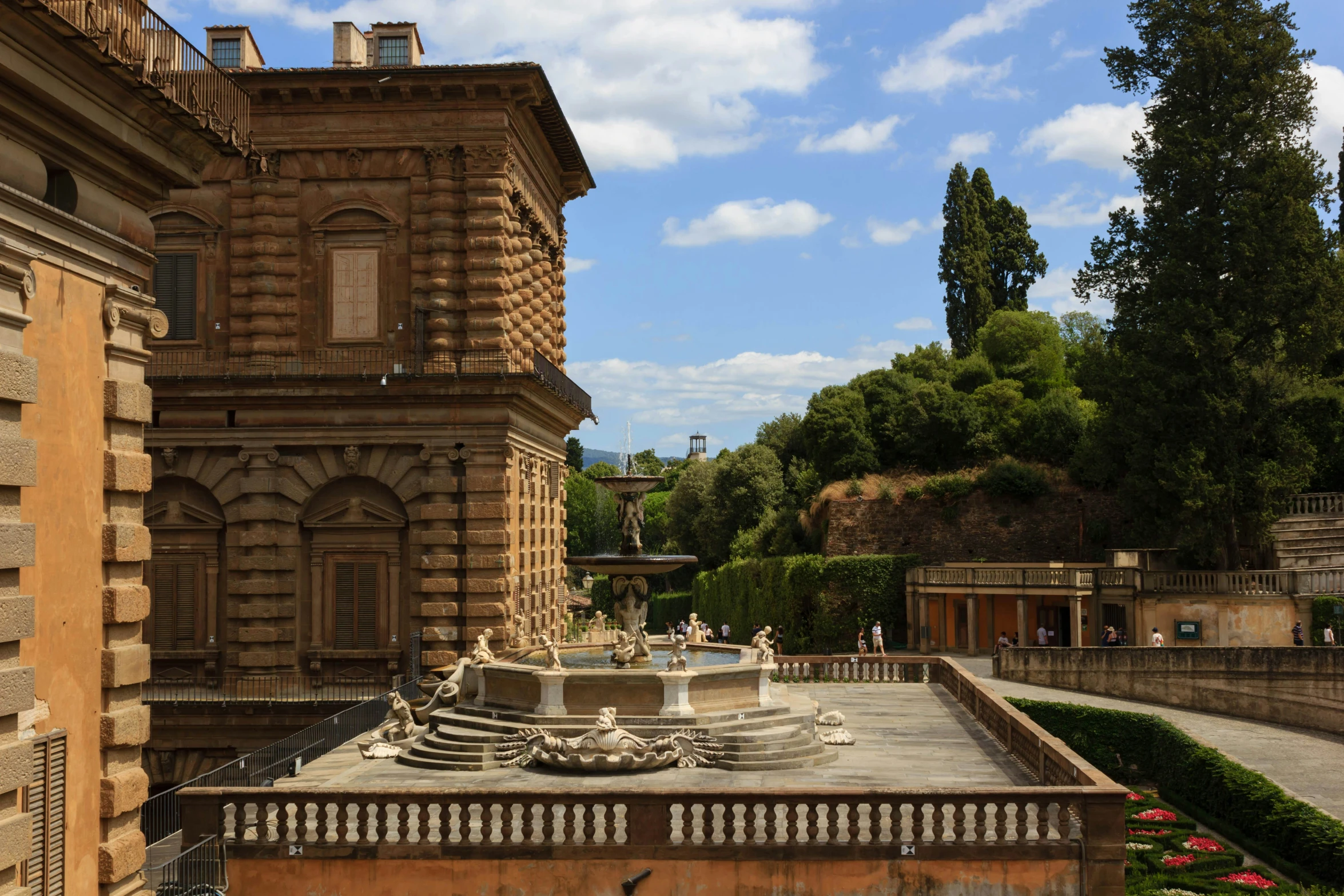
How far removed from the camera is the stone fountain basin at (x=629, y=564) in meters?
21.3

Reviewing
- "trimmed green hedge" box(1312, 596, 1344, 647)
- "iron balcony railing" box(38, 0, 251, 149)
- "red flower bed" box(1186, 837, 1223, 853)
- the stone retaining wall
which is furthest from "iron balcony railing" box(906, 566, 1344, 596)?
"iron balcony railing" box(38, 0, 251, 149)

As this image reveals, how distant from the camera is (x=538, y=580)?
3409 centimetres

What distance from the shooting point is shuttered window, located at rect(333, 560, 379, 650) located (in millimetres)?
28953

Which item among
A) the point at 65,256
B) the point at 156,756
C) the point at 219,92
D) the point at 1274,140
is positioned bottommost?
the point at 156,756

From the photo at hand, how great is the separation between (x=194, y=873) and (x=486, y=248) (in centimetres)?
1753

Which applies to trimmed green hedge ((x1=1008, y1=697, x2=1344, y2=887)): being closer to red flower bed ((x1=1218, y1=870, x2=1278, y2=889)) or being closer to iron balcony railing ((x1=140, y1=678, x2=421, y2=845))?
red flower bed ((x1=1218, y1=870, x2=1278, y2=889))

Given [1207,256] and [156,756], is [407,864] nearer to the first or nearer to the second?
[156,756]

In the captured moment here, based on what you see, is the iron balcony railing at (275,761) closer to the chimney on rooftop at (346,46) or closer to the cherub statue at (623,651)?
the cherub statue at (623,651)

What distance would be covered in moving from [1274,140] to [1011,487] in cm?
1723

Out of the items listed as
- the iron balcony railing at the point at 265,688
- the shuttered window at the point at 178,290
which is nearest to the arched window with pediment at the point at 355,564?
the iron balcony railing at the point at 265,688

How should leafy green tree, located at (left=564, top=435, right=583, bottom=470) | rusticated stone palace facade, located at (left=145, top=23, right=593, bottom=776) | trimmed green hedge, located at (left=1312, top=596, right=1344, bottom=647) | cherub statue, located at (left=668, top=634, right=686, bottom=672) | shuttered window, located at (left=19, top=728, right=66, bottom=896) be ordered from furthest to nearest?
1. leafy green tree, located at (left=564, top=435, right=583, bottom=470)
2. trimmed green hedge, located at (left=1312, top=596, right=1344, bottom=647)
3. rusticated stone palace facade, located at (left=145, top=23, right=593, bottom=776)
4. cherub statue, located at (left=668, top=634, right=686, bottom=672)
5. shuttered window, located at (left=19, top=728, right=66, bottom=896)

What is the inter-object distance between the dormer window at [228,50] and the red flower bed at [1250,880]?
2749 centimetres

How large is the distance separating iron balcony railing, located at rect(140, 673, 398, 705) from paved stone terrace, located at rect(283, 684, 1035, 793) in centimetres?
730

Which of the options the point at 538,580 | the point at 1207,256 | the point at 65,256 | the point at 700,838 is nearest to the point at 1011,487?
the point at 1207,256
